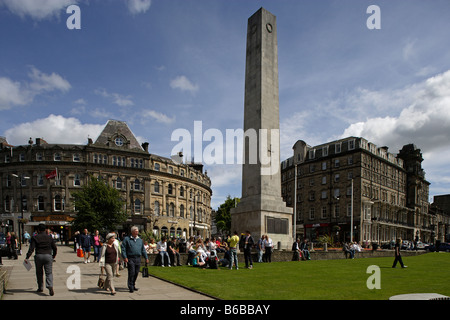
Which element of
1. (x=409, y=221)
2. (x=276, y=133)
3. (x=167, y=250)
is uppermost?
(x=276, y=133)

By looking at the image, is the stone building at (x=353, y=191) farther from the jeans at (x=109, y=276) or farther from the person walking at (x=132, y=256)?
the jeans at (x=109, y=276)

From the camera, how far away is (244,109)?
25000mm

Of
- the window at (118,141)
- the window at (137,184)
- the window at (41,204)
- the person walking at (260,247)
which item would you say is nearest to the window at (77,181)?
the window at (41,204)

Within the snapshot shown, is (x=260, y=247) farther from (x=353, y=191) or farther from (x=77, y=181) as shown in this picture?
(x=77, y=181)

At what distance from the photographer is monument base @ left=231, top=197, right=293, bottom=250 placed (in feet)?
73.1

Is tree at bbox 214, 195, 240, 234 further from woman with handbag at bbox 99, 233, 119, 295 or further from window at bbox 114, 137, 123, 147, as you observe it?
woman with handbag at bbox 99, 233, 119, 295

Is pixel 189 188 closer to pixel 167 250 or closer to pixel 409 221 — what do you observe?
pixel 409 221

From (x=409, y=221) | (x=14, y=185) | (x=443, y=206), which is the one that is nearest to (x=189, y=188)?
(x=14, y=185)

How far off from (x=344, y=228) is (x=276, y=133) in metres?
40.8

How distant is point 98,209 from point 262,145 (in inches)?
814

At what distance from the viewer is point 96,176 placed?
59.1m

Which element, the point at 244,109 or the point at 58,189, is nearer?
the point at 244,109

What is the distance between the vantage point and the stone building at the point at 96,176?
189 feet
